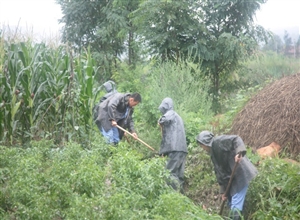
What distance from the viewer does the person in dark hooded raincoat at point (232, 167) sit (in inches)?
227

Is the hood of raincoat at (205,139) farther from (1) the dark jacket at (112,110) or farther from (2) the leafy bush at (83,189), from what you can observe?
(1) the dark jacket at (112,110)

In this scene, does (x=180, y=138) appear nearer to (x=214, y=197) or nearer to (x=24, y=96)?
(x=214, y=197)

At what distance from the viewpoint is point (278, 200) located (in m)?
5.61

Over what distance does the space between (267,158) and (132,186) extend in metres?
2.99

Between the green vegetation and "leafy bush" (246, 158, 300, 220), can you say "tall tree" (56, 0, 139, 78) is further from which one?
"leafy bush" (246, 158, 300, 220)

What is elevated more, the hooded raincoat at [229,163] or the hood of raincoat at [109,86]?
the hood of raincoat at [109,86]

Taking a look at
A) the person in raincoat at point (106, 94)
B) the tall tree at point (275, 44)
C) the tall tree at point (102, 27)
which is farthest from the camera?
the tall tree at point (102, 27)

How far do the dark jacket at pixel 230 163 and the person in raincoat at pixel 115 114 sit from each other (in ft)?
7.11

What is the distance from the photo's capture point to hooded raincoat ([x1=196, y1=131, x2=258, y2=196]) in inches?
226

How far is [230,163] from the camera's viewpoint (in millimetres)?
5871

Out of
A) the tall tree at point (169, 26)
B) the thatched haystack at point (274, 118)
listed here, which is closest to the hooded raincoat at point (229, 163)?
the thatched haystack at point (274, 118)

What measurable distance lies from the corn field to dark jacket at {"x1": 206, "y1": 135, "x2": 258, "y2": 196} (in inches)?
87.4

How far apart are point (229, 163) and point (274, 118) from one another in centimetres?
232

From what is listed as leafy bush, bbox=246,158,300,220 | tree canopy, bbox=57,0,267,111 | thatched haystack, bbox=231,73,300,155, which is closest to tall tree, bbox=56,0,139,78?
tree canopy, bbox=57,0,267,111
